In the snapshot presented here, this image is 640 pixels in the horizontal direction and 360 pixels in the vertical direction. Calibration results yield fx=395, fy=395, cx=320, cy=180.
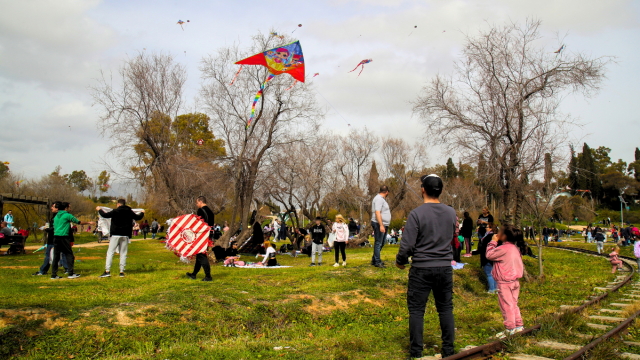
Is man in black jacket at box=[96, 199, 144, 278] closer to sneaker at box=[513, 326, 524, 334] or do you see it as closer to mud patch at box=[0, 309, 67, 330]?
mud patch at box=[0, 309, 67, 330]

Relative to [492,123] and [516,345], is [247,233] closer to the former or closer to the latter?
[492,123]

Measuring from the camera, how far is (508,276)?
5.86 metres

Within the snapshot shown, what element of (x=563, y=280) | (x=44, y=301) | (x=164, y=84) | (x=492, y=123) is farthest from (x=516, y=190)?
(x=164, y=84)

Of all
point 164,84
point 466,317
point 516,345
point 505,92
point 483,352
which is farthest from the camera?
point 164,84

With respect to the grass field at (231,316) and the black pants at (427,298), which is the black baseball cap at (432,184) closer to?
the black pants at (427,298)

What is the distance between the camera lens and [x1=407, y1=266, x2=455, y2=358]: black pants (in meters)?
4.39

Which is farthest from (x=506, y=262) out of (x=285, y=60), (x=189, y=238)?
(x=285, y=60)

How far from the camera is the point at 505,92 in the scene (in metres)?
13.3

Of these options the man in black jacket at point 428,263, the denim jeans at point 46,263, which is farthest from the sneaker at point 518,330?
the denim jeans at point 46,263

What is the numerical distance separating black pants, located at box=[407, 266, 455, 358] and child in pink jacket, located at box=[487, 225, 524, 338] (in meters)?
1.55

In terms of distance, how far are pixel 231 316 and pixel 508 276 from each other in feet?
14.2

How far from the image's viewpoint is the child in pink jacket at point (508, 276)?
5.71 metres

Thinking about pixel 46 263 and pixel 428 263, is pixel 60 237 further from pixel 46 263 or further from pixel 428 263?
pixel 428 263

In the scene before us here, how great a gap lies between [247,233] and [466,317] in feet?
43.1
